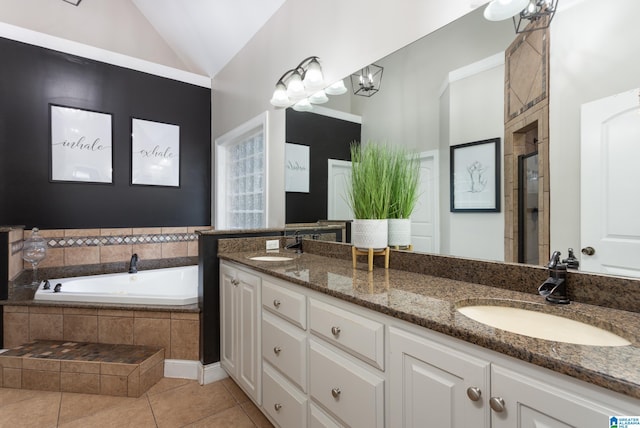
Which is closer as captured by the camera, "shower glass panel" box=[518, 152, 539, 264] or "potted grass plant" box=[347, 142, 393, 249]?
"shower glass panel" box=[518, 152, 539, 264]

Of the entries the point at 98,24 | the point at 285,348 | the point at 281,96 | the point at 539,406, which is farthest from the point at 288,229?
the point at 98,24

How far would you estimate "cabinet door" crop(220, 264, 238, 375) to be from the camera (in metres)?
1.97

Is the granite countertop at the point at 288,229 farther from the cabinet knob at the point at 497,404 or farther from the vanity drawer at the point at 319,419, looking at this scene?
the cabinet knob at the point at 497,404

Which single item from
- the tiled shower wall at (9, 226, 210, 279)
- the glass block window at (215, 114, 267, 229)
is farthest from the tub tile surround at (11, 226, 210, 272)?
the glass block window at (215, 114, 267, 229)

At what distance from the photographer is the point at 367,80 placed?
73.9 inches

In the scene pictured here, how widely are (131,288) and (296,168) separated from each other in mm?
2058

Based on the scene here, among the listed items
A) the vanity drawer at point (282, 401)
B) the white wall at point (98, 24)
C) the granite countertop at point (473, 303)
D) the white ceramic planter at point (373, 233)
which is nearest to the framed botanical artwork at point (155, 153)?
the white wall at point (98, 24)

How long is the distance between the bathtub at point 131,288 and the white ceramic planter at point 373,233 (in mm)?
1468

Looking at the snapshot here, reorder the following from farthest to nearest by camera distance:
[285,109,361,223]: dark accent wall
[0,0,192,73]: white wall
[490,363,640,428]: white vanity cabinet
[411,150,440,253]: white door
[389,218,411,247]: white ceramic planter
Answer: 1. [0,0,192,73]: white wall
2. [285,109,361,223]: dark accent wall
3. [389,218,411,247]: white ceramic planter
4. [411,150,440,253]: white door
5. [490,363,640,428]: white vanity cabinet

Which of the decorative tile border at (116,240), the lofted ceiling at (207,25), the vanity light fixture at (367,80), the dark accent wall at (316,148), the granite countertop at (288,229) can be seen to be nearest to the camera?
the vanity light fixture at (367,80)

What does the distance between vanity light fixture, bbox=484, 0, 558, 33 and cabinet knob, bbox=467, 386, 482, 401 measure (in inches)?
45.6

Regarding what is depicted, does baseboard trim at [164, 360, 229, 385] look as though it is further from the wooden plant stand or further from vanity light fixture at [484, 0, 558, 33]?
vanity light fixture at [484, 0, 558, 33]

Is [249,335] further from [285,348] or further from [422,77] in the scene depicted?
[422,77]

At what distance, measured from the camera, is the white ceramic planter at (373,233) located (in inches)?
60.9
